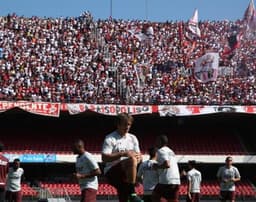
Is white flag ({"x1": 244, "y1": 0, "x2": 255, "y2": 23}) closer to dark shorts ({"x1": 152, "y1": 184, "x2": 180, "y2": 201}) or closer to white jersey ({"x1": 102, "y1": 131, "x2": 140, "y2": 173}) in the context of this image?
dark shorts ({"x1": 152, "y1": 184, "x2": 180, "y2": 201})

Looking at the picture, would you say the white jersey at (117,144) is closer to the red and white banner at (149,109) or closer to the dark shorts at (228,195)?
the dark shorts at (228,195)

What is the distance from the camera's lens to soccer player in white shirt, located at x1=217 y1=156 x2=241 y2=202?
17.1 metres

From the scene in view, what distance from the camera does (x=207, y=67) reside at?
36.6 metres

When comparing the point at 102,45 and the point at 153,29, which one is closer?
the point at 102,45

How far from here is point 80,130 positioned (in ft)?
132

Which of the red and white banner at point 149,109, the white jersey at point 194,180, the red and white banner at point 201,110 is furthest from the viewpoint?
the red and white banner at point 201,110

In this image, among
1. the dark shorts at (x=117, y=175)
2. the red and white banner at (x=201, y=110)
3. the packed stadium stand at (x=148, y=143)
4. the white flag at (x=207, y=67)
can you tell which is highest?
the white flag at (x=207, y=67)

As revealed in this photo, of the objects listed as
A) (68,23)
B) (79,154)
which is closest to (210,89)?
(68,23)

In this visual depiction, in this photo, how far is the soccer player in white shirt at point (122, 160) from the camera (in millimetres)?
8477

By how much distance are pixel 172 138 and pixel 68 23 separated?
41.8ft

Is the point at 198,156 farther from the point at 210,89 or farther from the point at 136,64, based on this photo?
the point at 136,64

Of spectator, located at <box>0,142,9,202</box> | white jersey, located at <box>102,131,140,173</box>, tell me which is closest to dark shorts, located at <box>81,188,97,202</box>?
white jersey, located at <box>102,131,140,173</box>

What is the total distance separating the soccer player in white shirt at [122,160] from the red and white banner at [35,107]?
85.0 feet

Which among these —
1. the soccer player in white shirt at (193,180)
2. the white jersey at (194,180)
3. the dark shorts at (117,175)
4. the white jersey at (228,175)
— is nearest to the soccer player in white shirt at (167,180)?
the dark shorts at (117,175)
